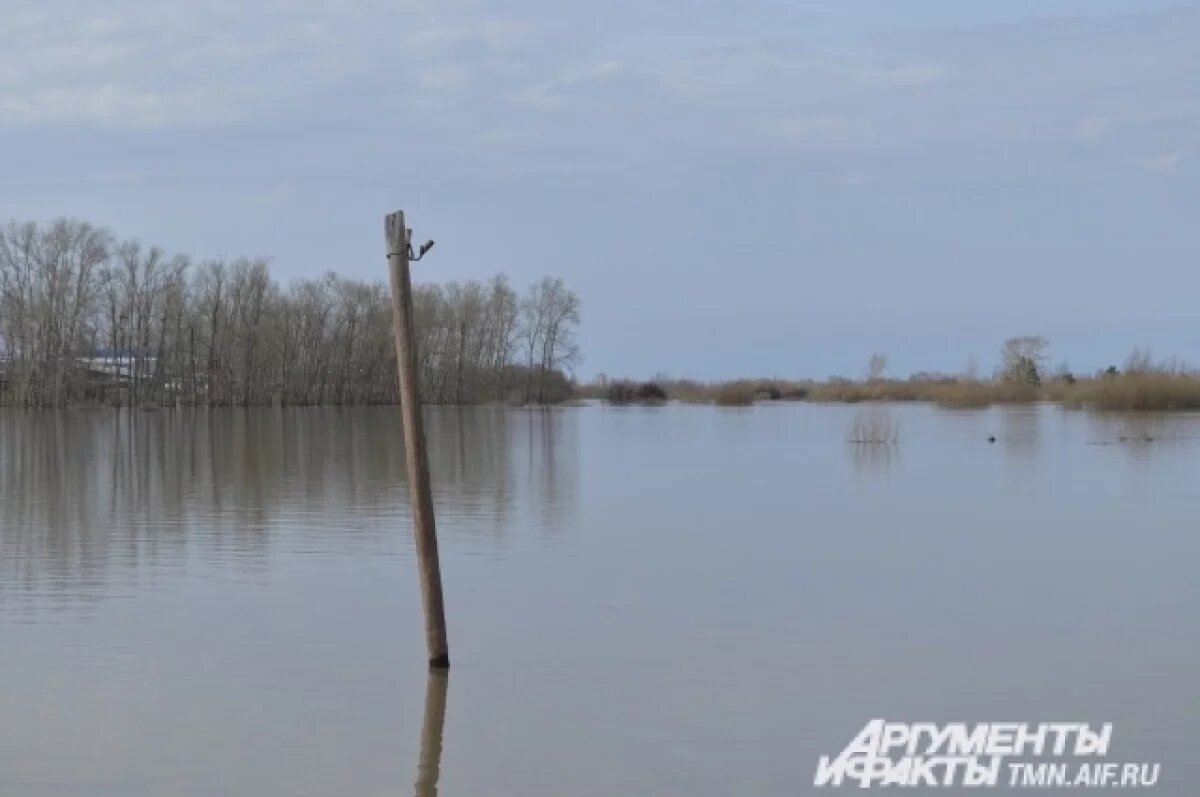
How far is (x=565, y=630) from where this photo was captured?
9.82m

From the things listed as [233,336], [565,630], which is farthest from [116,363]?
[565,630]

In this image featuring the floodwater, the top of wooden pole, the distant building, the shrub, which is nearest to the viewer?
the floodwater

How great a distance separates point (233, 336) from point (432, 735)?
70.9m

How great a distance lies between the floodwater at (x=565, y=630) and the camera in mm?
6750

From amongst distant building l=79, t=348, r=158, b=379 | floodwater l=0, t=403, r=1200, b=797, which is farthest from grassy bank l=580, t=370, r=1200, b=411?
floodwater l=0, t=403, r=1200, b=797

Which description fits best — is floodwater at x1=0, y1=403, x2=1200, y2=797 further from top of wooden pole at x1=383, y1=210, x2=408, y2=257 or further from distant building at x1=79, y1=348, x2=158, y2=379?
distant building at x1=79, y1=348, x2=158, y2=379

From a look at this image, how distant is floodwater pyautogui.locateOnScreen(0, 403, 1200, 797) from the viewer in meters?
6.75

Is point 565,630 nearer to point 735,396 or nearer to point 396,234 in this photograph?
point 396,234

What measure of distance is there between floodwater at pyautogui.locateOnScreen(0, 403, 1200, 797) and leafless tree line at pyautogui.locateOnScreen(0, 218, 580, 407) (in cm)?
5027

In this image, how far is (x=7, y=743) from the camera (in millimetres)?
6719

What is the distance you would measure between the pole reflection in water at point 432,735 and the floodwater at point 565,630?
20mm

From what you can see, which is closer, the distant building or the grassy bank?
the grassy bank

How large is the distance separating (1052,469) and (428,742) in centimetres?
→ 2075

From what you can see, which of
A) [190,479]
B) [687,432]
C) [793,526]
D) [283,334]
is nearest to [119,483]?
[190,479]
